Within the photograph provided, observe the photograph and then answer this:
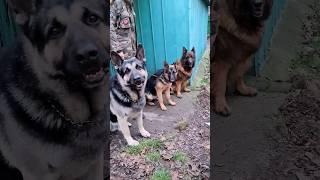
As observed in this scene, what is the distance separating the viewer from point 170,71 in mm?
1780

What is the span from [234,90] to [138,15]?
1.76 ft

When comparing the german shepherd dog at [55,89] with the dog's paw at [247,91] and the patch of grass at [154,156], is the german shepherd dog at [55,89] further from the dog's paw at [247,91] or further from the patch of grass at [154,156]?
the dog's paw at [247,91]

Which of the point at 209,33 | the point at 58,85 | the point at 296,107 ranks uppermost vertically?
the point at 209,33

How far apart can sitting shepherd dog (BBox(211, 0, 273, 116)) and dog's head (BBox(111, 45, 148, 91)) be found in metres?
0.30

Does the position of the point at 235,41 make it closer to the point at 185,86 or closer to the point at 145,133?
the point at 185,86

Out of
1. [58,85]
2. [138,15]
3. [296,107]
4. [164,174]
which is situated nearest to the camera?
[58,85]

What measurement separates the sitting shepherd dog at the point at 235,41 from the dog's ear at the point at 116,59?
1.32 feet

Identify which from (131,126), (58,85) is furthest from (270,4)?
(58,85)

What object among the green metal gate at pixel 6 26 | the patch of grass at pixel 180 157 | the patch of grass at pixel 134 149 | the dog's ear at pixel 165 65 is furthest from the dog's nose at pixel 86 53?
the patch of grass at pixel 180 157

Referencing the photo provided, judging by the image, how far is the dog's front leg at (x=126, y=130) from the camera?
178 centimetres

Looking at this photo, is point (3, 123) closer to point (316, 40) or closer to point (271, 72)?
point (271, 72)

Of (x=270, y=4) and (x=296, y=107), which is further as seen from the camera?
(x=296, y=107)

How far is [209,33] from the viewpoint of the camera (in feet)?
5.73

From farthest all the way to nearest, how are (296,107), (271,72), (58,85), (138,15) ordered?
(296,107), (271,72), (138,15), (58,85)
